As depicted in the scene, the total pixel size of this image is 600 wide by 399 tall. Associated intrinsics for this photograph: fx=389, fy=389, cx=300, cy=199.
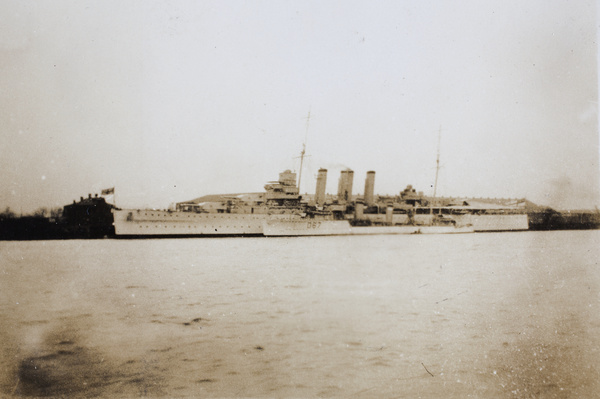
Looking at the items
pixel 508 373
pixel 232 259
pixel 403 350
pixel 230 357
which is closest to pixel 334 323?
pixel 403 350

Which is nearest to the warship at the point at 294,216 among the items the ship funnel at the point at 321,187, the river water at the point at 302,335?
the ship funnel at the point at 321,187

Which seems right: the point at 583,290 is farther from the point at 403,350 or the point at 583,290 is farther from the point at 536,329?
the point at 403,350

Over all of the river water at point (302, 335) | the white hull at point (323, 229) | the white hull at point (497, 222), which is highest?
the white hull at point (497, 222)

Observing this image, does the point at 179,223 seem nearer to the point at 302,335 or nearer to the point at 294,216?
the point at 294,216

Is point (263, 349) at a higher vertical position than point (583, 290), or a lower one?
lower

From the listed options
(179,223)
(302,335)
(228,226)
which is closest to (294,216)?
(228,226)

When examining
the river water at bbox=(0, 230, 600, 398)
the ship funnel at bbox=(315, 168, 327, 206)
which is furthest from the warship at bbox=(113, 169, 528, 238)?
the river water at bbox=(0, 230, 600, 398)

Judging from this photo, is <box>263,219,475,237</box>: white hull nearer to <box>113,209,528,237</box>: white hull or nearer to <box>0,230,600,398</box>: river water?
<box>113,209,528,237</box>: white hull

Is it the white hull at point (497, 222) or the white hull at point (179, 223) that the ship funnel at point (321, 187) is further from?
the white hull at point (497, 222)
